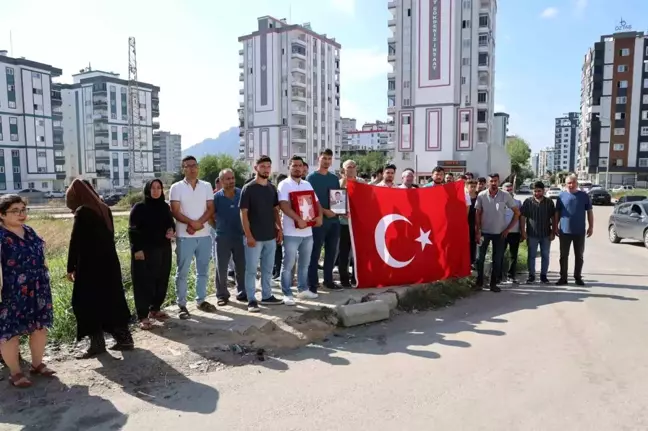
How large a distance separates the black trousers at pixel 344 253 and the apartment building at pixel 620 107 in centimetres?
8699

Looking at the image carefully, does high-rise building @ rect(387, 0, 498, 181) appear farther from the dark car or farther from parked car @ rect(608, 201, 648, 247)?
parked car @ rect(608, 201, 648, 247)

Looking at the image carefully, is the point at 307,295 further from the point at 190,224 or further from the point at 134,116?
the point at 134,116

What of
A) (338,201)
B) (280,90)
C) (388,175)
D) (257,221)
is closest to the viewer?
(257,221)

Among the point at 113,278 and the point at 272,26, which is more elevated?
the point at 272,26

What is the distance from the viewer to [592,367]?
4.80 metres

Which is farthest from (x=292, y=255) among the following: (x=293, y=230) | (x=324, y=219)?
(x=324, y=219)

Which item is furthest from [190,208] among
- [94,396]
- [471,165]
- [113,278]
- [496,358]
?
[471,165]

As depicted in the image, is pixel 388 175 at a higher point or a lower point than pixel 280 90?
lower

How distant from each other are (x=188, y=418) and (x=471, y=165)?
857 cm

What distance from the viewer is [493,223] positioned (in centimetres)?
847

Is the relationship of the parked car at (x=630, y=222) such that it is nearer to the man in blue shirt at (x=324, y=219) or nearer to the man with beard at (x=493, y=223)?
the man with beard at (x=493, y=223)

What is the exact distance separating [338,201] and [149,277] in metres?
2.98

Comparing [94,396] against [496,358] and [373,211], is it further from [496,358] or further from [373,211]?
[373,211]

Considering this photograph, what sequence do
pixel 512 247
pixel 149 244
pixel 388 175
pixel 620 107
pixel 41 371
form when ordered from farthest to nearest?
1. pixel 620 107
2. pixel 512 247
3. pixel 388 175
4. pixel 149 244
5. pixel 41 371
